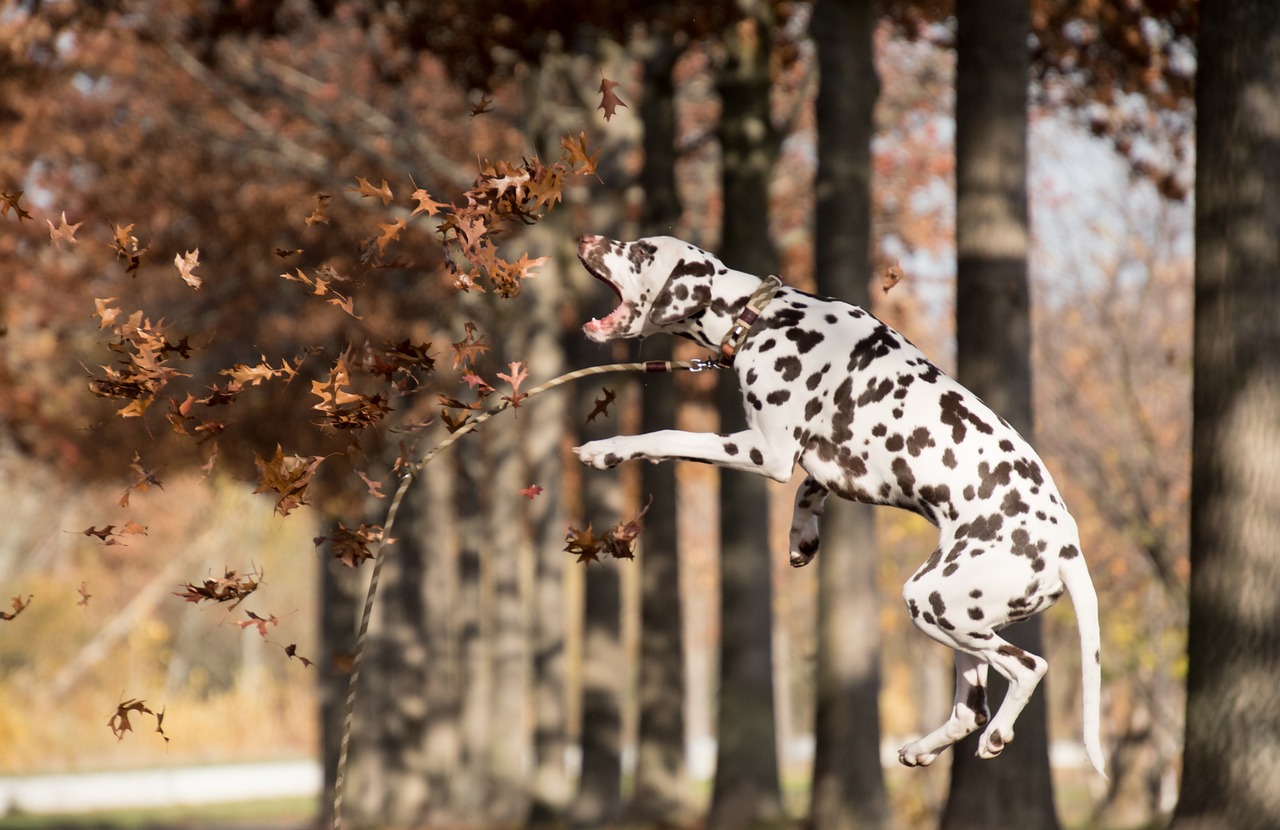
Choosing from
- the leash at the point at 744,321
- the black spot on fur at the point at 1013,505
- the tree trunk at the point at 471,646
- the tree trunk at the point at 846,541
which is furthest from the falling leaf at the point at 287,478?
the tree trunk at the point at 471,646

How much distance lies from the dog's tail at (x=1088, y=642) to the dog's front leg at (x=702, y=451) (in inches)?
31.5

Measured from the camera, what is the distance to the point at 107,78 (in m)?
24.5

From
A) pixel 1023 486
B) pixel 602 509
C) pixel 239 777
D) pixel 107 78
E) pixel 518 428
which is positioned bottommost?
pixel 239 777

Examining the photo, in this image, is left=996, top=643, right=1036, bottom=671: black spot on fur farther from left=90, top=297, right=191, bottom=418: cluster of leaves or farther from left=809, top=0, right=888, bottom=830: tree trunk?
left=809, top=0, right=888, bottom=830: tree trunk

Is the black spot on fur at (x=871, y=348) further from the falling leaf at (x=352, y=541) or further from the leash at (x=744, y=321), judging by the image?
the falling leaf at (x=352, y=541)

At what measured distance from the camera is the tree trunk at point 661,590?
17578 mm

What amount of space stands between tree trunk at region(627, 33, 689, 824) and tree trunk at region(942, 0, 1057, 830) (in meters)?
7.20

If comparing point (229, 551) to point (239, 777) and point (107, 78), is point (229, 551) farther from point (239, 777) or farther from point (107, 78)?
point (107, 78)

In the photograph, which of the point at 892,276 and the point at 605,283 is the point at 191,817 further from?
the point at 605,283

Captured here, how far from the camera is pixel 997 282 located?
32.8 feet

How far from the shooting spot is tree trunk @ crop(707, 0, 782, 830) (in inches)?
593

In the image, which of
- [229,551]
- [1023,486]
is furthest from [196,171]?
[229,551]

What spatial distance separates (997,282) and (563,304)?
1216cm

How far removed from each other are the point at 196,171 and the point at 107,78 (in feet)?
8.15
